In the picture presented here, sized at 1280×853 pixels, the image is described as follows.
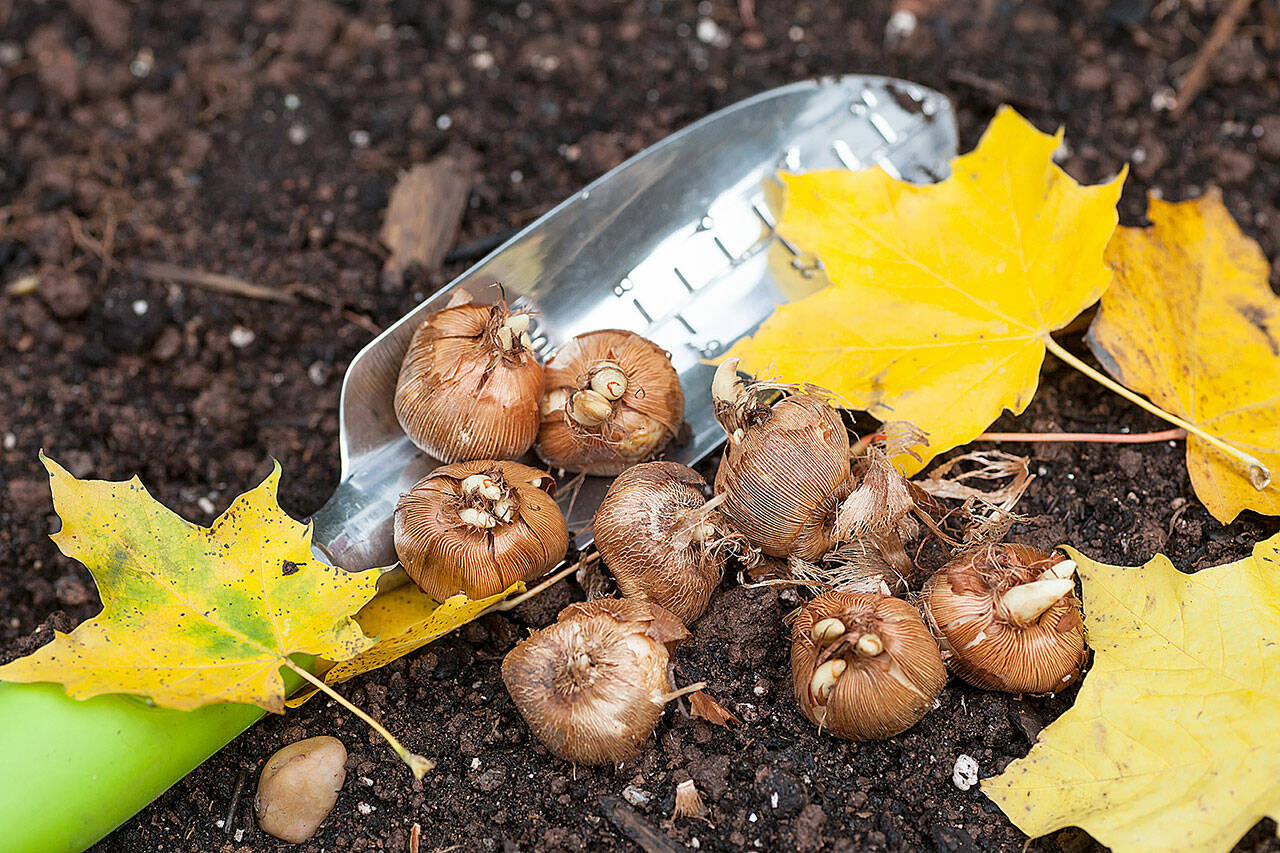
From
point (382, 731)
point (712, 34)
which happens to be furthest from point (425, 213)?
point (382, 731)

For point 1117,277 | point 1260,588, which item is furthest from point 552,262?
point 1260,588

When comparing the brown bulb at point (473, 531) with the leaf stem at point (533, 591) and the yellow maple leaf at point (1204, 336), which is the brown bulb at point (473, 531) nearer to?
the leaf stem at point (533, 591)

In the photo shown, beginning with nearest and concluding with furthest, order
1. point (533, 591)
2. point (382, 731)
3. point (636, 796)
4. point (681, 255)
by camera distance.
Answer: point (382, 731) → point (636, 796) → point (533, 591) → point (681, 255)

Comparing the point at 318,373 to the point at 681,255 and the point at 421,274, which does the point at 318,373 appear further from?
the point at 681,255

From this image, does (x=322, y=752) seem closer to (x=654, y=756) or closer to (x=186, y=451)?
(x=654, y=756)

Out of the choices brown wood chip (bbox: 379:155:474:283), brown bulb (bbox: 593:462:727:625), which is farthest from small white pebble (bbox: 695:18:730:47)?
brown bulb (bbox: 593:462:727:625)

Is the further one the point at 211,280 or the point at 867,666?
the point at 211,280
